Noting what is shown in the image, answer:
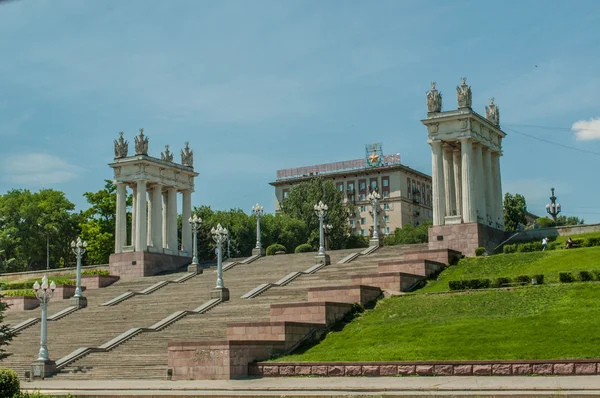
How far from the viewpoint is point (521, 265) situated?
4159cm

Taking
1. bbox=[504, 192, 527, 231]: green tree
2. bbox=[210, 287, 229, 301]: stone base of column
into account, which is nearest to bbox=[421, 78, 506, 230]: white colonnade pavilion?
bbox=[210, 287, 229, 301]: stone base of column

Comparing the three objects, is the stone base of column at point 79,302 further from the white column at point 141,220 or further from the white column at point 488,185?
the white column at point 488,185

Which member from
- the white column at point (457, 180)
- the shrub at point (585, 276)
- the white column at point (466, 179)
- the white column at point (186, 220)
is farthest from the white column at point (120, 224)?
the shrub at point (585, 276)

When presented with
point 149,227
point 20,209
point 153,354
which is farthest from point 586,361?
point 20,209

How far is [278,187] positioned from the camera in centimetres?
13175

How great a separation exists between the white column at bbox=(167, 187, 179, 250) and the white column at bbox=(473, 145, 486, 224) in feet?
80.9

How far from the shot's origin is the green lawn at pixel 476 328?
2612cm

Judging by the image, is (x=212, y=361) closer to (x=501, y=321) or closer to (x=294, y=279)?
(x=501, y=321)

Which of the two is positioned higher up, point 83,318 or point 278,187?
point 278,187

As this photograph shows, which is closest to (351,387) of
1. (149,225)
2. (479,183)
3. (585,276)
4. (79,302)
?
(585,276)

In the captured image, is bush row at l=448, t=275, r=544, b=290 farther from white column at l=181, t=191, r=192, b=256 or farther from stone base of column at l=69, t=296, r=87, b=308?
white column at l=181, t=191, r=192, b=256

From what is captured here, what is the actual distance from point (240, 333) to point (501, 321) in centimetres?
1016

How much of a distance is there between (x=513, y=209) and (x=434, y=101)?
1763 inches

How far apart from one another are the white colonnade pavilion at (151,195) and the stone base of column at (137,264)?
713 mm
